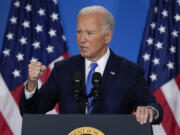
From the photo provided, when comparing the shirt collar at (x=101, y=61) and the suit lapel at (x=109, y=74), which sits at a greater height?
the shirt collar at (x=101, y=61)

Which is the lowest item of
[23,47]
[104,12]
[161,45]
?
[161,45]

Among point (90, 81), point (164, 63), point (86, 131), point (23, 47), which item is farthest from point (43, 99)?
point (164, 63)

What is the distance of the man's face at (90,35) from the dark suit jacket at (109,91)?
119 millimetres

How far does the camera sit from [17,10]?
12.8 ft

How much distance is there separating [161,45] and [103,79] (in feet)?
6.50

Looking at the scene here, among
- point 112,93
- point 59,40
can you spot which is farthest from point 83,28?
point 59,40

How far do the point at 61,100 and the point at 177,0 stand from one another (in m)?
2.38

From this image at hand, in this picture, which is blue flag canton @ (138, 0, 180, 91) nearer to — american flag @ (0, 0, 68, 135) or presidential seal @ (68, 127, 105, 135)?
american flag @ (0, 0, 68, 135)

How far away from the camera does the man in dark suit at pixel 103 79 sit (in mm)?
1909

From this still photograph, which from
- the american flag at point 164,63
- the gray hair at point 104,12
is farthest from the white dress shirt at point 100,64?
the american flag at point 164,63

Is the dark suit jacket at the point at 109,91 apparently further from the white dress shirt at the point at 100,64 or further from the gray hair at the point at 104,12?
the gray hair at the point at 104,12

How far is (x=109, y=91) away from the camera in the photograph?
1951 millimetres

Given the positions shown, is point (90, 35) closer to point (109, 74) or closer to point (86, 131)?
point (109, 74)

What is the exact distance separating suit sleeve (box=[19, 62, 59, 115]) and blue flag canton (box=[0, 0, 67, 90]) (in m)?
1.79
